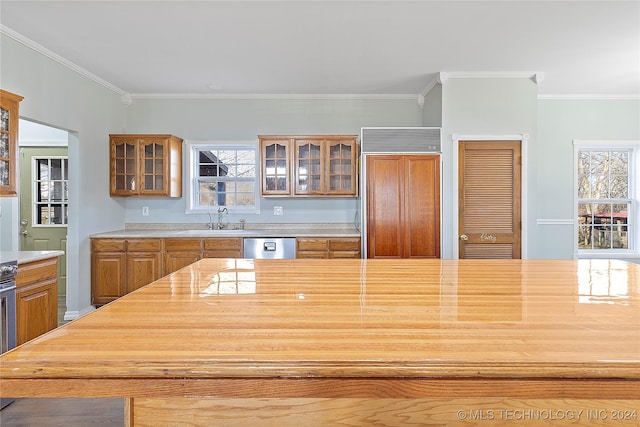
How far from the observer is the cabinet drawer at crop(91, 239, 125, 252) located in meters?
4.14

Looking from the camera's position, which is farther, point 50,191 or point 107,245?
point 50,191

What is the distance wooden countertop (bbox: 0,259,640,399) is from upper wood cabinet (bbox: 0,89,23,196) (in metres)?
2.24

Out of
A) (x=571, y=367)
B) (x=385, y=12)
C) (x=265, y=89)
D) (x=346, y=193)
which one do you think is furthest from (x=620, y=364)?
(x=265, y=89)

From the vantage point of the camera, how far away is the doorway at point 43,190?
5.10m

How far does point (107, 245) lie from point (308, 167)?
94.8 inches

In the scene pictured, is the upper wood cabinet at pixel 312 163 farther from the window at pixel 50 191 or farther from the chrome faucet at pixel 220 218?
the window at pixel 50 191

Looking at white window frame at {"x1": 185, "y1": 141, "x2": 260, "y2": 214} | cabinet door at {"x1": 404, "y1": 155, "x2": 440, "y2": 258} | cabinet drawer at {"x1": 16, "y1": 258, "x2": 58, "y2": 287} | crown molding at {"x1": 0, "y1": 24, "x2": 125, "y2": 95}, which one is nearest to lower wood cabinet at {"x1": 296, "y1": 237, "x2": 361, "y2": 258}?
cabinet door at {"x1": 404, "y1": 155, "x2": 440, "y2": 258}

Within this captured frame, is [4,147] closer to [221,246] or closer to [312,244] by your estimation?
[221,246]

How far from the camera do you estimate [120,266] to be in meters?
4.17

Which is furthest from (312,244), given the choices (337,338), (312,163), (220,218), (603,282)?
(337,338)

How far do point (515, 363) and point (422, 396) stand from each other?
0.18 metres

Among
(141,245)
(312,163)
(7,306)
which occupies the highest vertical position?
(312,163)

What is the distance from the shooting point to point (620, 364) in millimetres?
→ 701

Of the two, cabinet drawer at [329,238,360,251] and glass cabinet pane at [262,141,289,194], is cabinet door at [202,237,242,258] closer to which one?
glass cabinet pane at [262,141,289,194]
